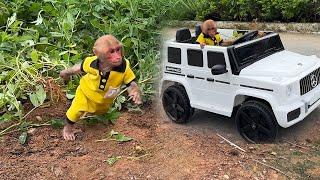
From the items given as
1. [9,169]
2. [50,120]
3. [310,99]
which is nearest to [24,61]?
[50,120]

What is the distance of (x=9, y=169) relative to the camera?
2.54 m

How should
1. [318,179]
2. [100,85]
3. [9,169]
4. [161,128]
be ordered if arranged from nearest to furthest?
[318,179] < [9,169] < [100,85] < [161,128]

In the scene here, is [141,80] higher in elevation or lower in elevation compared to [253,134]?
higher

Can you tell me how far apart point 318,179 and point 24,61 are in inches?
81.2

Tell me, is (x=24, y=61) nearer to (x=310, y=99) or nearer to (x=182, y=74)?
(x=182, y=74)

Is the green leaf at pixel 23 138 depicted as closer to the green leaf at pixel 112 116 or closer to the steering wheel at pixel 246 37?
the green leaf at pixel 112 116

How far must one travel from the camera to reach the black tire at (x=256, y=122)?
112 inches

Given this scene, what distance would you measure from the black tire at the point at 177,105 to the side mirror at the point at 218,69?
32cm

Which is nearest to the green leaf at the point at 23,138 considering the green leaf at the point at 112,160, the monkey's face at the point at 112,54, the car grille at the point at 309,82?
the green leaf at the point at 112,160

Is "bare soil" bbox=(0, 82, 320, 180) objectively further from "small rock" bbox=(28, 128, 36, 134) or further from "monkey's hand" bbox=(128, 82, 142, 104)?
"monkey's hand" bbox=(128, 82, 142, 104)

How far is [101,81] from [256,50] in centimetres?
101

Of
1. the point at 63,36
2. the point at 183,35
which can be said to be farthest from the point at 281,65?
the point at 63,36

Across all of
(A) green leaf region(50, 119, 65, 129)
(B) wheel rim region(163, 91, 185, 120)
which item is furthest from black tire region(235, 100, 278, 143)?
(A) green leaf region(50, 119, 65, 129)

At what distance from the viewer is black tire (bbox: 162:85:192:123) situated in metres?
3.04
